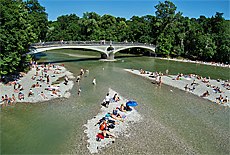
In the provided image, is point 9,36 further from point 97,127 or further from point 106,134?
point 106,134

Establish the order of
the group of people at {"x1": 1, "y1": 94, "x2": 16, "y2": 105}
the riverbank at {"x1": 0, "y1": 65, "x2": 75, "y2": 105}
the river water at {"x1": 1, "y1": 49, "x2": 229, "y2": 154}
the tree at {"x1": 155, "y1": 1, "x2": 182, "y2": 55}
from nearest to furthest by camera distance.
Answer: the river water at {"x1": 1, "y1": 49, "x2": 229, "y2": 154}
the group of people at {"x1": 1, "y1": 94, "x2": 16, "y2": 105}
the riverbank at {"x1": 0, "y1": 65, "x2": 75, "y2": 105}
the tree at {"x1": 155, "y1": 1, "x2": 182, "y2": 55}

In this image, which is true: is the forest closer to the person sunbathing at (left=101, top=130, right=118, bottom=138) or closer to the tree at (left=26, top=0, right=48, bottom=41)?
the tree at (left=26, top=0, right=48, bottom=41)

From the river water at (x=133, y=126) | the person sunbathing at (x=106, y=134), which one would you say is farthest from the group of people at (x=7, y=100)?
the person sunbathing at (x=106, y=134)

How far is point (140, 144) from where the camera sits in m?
16.1

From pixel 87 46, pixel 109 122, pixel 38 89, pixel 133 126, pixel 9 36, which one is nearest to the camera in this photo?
pixel 133 126

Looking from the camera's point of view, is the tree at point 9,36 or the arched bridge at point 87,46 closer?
the tree at point 9,36

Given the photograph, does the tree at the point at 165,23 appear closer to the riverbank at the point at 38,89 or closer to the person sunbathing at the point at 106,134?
the riverbank at the point at 38,89

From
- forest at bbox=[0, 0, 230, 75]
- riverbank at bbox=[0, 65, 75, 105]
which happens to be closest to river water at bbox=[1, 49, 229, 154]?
riverbank at bbox=[0, 65, 75, 105]

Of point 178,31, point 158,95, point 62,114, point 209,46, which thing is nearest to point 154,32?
point 178,31

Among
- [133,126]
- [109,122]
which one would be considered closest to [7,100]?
[109,122]

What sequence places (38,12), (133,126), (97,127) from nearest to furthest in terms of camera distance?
(97,127) < (133,126) < (38,12)

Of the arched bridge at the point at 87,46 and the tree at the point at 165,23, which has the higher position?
the tree at the point at 165,23

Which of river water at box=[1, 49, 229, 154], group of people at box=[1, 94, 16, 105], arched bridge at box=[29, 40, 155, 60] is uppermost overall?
arched bridge at box=[29, 40, 155, 60]

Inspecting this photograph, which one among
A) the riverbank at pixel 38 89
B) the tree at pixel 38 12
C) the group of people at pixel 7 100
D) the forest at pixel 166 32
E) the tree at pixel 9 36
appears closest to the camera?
the group of people at pixel 7 100
